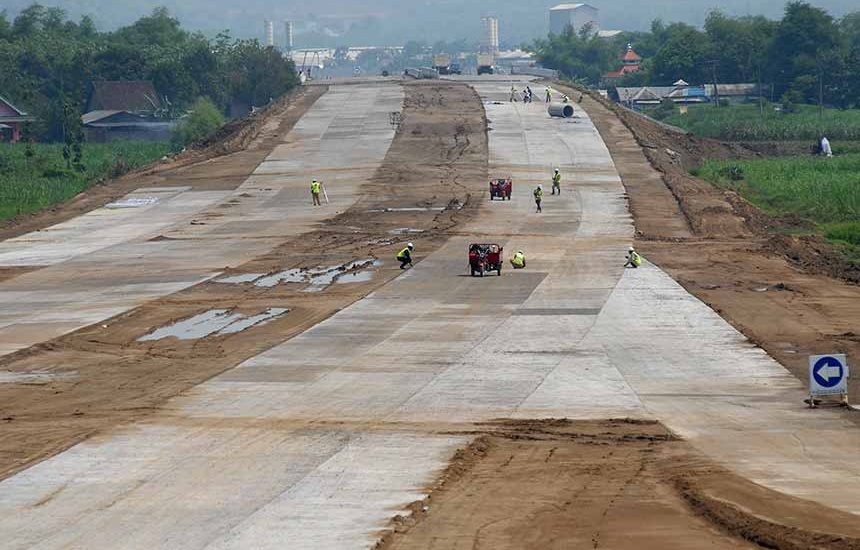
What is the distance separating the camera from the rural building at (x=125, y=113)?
504 ft

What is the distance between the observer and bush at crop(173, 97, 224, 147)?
137 meters

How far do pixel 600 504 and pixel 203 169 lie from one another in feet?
242

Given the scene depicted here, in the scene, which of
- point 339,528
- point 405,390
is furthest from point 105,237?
→ point 339,528

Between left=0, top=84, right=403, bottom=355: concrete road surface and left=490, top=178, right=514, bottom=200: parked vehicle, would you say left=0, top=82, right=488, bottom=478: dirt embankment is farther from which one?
left=0, top=84, right=403, bottom=355: concrete road surface

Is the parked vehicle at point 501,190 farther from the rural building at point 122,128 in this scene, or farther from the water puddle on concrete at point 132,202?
the rural building at point 122,128

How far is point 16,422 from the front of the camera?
33312mm

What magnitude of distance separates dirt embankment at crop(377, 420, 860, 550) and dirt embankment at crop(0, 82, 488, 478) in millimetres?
9026

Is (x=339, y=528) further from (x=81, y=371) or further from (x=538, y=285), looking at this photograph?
(x=538, y=285)

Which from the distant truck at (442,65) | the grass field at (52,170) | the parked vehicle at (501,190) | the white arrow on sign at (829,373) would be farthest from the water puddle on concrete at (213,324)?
the distant truck at (442,65)

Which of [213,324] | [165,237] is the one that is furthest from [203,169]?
[213,324]

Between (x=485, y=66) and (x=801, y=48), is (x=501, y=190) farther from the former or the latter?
(x=485, y=66)

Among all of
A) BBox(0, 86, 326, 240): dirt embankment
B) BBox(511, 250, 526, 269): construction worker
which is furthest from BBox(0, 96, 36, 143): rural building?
BBox(511, 250, 526, 269): construction worker

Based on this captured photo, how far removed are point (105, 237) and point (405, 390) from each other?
3774 cm

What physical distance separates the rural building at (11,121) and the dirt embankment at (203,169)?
36.8 m
